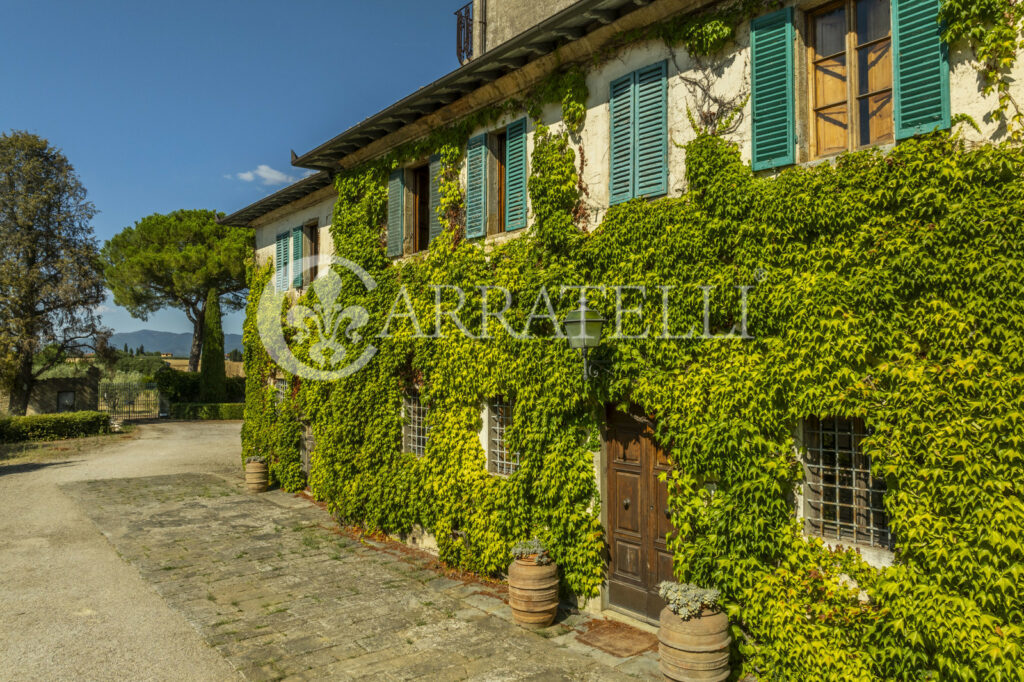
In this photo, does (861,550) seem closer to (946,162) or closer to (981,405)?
(981,405)

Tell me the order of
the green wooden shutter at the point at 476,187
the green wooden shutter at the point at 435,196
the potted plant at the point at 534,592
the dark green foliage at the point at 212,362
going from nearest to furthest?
the potted plant at the point at 534,592
the green wooden shutter at the point at 476,187
the green wooden shutter at the point at 435,196
the dark green foliage at the point at 212,362

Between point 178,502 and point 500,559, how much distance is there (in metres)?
9.60

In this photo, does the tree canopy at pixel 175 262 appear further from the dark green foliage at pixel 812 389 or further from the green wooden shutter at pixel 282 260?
the dark green foliage at pixel 812 389

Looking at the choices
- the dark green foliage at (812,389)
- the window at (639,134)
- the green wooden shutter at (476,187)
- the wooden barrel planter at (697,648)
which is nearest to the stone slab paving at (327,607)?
the wooden barrel planter at (697,648)

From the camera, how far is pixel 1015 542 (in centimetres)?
447

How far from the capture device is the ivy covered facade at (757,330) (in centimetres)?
479

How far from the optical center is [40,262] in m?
31.6

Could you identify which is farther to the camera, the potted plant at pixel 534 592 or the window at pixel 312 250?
the window at pixel 312 250

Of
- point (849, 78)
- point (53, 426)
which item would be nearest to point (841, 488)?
point (849, 78)

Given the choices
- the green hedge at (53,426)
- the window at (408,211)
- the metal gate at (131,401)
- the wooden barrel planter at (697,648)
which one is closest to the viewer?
the wooden barrel planter at (697,648)

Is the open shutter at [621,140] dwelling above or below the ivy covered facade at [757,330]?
above

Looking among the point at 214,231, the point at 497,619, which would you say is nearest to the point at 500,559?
the point at 497,619

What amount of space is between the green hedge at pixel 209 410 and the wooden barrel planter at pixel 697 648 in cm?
3432

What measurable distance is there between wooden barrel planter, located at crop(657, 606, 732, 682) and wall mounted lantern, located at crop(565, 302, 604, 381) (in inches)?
115
